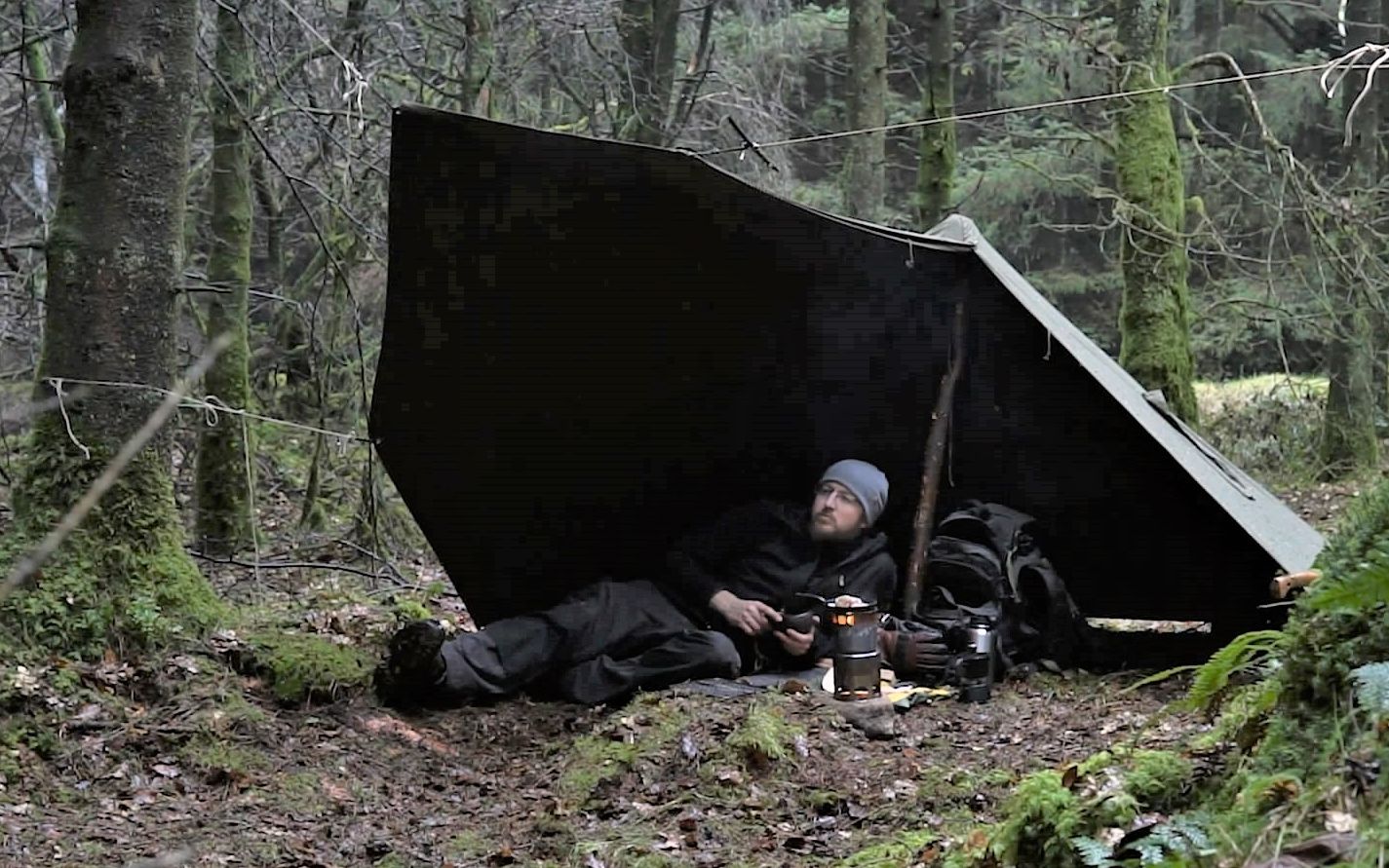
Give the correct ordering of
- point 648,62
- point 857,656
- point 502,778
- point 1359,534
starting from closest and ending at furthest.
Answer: point 1359,534, point 502,778, point 857,656, point 648,62

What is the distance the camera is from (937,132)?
866 centimetres

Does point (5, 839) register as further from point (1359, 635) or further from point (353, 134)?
point (353, 134)

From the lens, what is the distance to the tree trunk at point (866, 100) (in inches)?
357

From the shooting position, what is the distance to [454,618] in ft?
19.1

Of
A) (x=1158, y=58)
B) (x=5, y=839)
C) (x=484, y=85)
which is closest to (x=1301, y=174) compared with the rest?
(x=1158, y=58)

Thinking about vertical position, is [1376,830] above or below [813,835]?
above

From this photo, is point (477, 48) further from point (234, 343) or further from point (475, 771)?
point (475, 771)

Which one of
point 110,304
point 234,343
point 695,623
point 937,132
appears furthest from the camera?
point 937,132

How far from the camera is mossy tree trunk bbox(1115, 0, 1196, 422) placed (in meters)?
7.28

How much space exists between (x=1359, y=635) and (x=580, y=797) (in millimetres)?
2158

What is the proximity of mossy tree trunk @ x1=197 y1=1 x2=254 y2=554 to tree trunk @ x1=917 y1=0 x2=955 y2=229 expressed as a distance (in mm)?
4116

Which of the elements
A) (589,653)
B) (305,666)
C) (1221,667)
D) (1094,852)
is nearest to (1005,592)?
(589,653)

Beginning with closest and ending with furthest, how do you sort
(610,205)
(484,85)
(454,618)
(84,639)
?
(84,639) < (610,205) < (454,618) < (484,85)

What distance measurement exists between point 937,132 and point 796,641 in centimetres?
478
